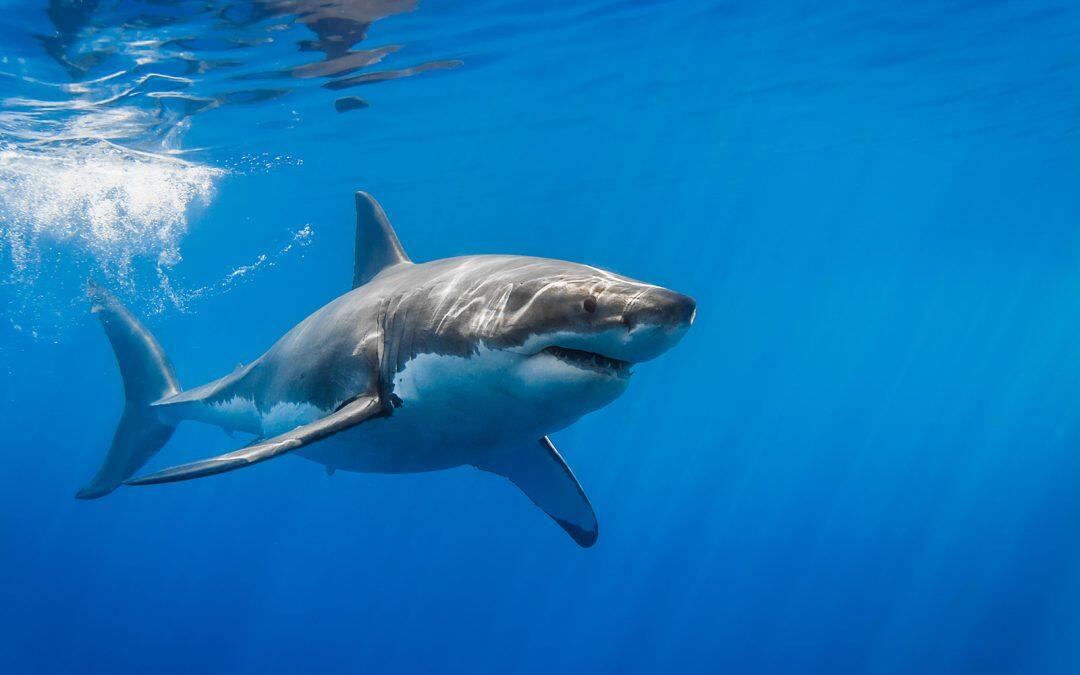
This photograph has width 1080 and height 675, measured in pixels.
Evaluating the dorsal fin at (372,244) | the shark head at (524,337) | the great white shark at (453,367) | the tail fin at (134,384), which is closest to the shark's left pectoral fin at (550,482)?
the great white shark at (453,367)

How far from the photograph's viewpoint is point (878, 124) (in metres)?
25.1

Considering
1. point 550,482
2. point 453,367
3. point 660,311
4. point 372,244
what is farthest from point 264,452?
point 372,244

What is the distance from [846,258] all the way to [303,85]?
2126 inches

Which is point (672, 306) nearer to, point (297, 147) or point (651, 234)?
point (297, 147)

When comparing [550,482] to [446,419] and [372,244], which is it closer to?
[446,419]

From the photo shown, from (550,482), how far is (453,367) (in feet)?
8.48

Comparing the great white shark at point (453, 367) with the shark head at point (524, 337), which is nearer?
the shark head at point (524, 337)

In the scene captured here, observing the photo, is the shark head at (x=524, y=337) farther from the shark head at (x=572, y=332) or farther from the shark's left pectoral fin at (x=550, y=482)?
the shark's left pectoral fin at (x=550, y=482)

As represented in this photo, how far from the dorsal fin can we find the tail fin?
135 inches

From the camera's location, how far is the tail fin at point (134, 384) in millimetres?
8266

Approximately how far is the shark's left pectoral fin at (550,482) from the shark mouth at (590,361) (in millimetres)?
2235

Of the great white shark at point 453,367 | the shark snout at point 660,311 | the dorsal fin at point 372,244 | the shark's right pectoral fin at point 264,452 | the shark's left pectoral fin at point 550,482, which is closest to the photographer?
the shark snout at point 660,311

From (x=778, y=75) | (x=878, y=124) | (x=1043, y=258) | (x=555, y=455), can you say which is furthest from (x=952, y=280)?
(x=555, y=455)

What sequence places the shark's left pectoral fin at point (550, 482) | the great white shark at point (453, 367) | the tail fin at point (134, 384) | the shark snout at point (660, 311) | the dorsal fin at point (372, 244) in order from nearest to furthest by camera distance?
the shark snout at point (660, 311), the great white shark at point (453, 367), the shark's left pectoral fin at point (550, 482), the dorsal fin at point (372, 244), the tail fin at point (134, 384)
